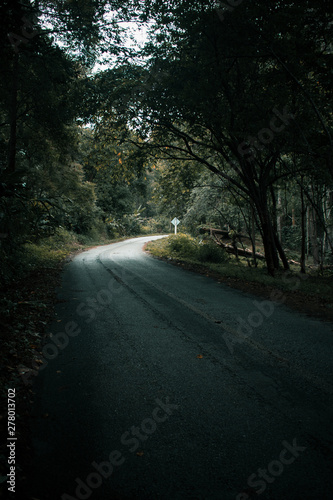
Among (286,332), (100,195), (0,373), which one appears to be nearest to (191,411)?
(0,373)

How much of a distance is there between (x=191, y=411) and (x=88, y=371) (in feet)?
4.89

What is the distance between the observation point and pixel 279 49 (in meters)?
6.25

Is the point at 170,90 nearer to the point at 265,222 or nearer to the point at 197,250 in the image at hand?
the point at 265,222
